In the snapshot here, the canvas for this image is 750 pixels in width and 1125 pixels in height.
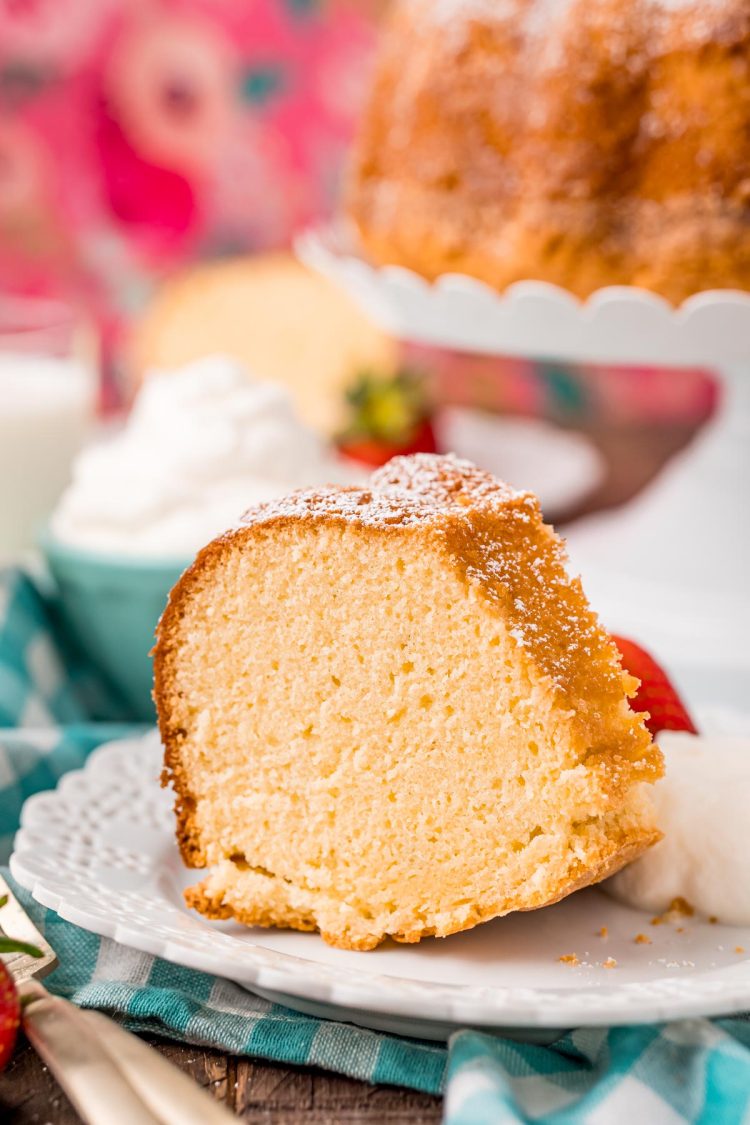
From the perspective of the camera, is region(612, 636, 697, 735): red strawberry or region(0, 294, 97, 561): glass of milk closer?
region(612, 636, 697, 735): red strawberry

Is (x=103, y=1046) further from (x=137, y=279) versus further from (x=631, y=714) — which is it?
(x=137, y=279)

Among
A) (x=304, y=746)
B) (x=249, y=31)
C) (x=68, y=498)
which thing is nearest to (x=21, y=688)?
(x=68, y=498)

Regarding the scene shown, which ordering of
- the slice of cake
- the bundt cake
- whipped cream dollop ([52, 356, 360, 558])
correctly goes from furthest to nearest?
whipped cream dollop ([52, 356, 360, 558]), the bundt cake, the slice of cake

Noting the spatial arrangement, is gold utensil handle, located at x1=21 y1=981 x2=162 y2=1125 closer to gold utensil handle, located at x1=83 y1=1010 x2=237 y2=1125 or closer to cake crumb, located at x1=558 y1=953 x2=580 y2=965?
gold utensil handle, located at x1=83 y1=1010 x2=237 y2=1125

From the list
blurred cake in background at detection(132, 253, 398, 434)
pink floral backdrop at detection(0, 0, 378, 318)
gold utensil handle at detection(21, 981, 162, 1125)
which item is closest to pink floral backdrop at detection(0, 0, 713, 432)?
pink floral backdrop at detection(0, 0, 378, 318)

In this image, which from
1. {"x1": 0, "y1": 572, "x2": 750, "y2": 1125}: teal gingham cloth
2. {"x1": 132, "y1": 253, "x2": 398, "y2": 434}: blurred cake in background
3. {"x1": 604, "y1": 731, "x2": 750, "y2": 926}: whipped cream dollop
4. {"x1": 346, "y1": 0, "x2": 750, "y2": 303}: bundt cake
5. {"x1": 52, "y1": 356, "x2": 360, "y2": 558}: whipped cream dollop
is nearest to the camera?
{"x1": 0, "y1": 572, "x2": 750, "y2": 1125}: teal gingham cloth

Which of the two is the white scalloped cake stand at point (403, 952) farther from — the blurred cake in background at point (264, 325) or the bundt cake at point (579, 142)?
the blurred cake in background at point (264, 325)

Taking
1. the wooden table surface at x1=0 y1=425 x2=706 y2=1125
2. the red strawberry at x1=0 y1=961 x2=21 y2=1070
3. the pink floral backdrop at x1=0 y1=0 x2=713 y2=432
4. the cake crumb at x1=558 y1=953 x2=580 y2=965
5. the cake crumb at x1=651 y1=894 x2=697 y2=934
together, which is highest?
the pink floral backdrop at x1=0 y1=0 x2=713 y2=432
